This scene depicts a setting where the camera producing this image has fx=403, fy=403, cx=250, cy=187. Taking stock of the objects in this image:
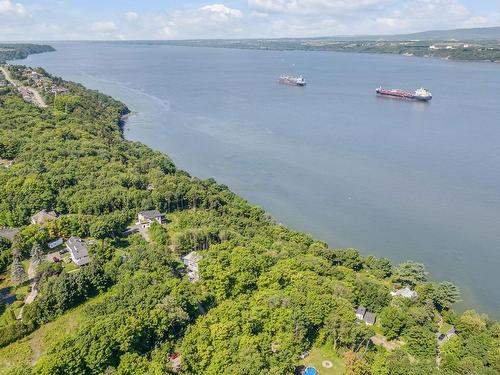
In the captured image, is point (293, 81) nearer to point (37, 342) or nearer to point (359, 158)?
point (359, 158)

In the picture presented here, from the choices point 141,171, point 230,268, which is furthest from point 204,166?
point 230,268

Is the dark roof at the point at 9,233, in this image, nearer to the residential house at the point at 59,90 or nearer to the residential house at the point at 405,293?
the residential house at the point at 405,293

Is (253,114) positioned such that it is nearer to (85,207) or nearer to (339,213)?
(339,213)

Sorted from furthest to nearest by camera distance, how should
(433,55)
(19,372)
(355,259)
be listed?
(433,55) < (355,259) < (19,372)

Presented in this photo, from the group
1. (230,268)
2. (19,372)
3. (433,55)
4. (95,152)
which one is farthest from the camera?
(433,55)

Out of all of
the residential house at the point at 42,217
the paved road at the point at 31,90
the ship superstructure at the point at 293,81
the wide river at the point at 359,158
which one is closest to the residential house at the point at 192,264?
the residential house at the point at 42,217

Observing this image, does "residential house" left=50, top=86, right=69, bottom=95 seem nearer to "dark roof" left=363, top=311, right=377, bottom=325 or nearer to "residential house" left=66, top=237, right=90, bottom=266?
"residential house" left=66, top=237, right=90, bottom=266

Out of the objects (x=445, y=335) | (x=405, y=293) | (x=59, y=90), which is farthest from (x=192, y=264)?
(x=59, y=90)
